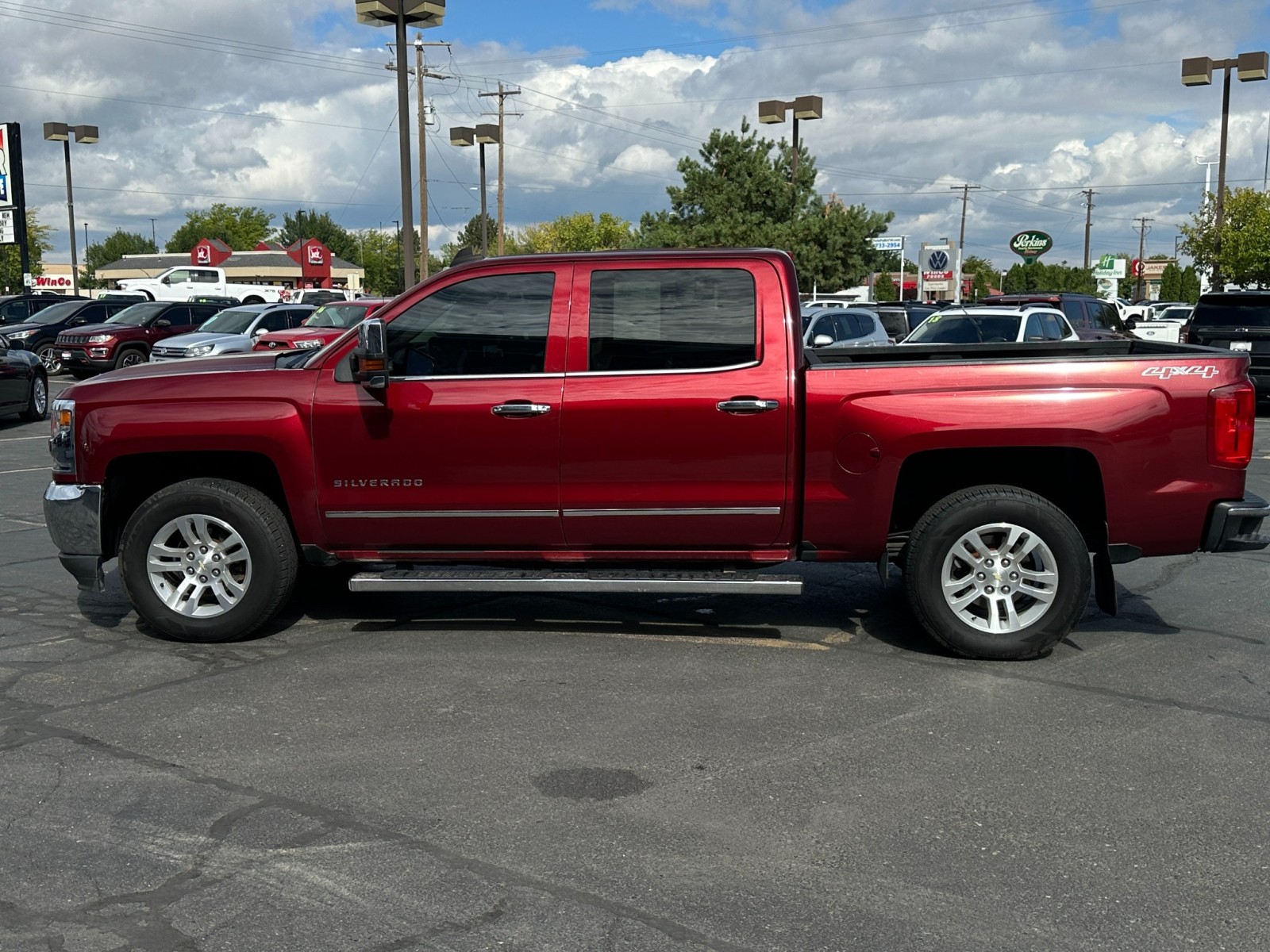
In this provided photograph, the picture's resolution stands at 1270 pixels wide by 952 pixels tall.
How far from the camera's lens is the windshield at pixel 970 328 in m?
18.3

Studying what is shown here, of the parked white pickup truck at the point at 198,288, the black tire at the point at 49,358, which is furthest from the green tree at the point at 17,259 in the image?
the black tire at the point at 49,358

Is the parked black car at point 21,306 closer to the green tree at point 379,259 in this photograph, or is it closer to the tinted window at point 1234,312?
the tinted window at point 1234,312

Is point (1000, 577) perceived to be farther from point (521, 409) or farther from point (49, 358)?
point (49, 358)

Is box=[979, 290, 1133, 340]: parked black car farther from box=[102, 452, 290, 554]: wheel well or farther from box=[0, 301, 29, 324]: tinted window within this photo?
box=[0, 301, 29, 324]: tinted window

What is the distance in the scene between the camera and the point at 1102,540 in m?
6.38

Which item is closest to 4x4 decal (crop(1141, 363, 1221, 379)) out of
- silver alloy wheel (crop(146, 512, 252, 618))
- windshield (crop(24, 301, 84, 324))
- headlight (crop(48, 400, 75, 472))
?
silver alloy wheel (crop(146, 512, 252, 618))

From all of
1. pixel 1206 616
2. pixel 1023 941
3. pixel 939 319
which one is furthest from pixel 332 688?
pixel 939 319

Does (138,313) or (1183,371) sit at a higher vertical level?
(138,313)

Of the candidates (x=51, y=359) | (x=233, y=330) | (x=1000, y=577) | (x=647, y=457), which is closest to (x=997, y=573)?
(x=1000, y=577)

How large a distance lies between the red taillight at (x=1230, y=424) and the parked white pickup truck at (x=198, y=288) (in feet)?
156

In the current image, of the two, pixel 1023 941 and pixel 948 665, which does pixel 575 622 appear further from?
pixel 1023 941

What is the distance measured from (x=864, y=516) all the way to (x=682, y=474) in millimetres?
919

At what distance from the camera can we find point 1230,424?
600cm

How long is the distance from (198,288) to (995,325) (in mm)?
45085
